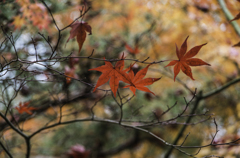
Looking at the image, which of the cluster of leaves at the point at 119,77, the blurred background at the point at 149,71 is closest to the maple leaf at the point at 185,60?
the cluster of leaves at the point at 119,77

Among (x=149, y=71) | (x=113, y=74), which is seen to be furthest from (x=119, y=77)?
(x=149, y=71)

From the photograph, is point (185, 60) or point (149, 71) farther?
point (149, 71)

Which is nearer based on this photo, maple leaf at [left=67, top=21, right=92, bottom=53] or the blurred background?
maple leaf at [left=67, top=21, right=92, bottom=53]

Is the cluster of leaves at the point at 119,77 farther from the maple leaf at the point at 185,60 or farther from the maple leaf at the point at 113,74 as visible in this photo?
the maple leaf at the point at 185,60

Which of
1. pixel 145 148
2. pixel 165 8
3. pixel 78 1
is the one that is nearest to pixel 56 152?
pixel 145 148

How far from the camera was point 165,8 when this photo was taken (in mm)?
2377

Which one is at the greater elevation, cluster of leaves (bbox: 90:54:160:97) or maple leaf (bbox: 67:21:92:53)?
maple leaf (bbox: 67:21:92:53)

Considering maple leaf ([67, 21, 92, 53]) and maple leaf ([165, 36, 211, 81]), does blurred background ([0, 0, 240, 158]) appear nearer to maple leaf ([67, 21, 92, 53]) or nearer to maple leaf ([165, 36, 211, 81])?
maple leaf ([67, 21, 92, 53])

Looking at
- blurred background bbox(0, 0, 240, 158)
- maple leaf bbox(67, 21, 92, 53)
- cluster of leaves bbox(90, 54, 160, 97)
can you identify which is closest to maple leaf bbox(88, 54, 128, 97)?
cluster of leaves bbox(90, 54, 160, 97)

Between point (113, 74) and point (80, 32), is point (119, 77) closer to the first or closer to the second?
point (113, 74)

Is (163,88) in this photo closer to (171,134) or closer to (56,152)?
(171,134)

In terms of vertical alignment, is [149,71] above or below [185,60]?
above

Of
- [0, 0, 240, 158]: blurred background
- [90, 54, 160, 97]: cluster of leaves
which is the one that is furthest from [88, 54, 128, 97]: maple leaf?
[0, 0, 240, 158]: blurred background

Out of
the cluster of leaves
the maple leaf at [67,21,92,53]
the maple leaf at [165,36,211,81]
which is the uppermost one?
the maple leaf at [67,21,92,53]
